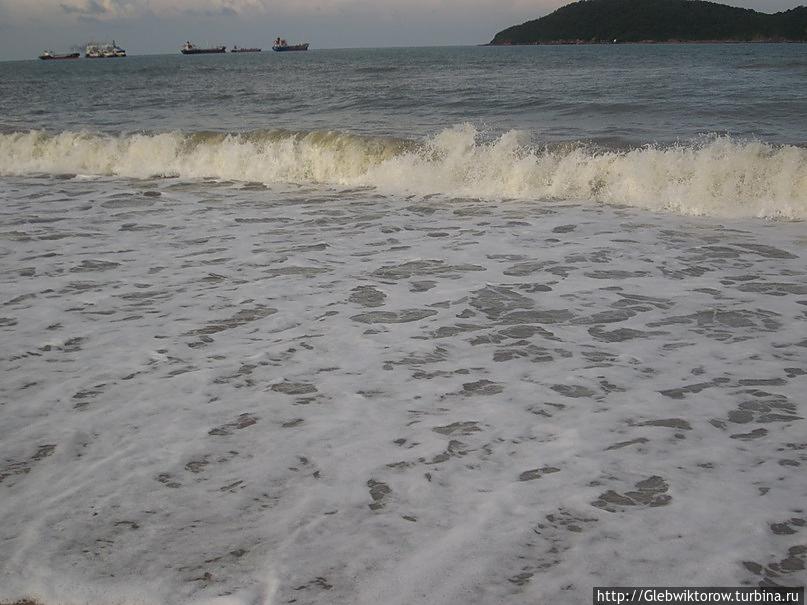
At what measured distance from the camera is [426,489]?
319 cm

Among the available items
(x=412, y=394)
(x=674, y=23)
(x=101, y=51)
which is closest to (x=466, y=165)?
(x=412, y=394)

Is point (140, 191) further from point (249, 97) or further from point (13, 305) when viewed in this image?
point (249, 97)

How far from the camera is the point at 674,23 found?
101938mm

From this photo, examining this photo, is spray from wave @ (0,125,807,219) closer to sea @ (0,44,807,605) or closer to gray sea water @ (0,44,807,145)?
sea @ (0,44,807,605)

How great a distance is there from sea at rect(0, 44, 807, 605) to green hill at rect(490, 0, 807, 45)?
102m

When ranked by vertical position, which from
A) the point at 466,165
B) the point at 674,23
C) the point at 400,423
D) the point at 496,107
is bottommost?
the point at 400,423

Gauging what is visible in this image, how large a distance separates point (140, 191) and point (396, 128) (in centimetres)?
705

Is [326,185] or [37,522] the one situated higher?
[326,185]

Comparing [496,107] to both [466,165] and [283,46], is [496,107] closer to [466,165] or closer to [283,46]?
[466,165]

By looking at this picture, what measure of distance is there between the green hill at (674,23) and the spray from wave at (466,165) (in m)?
98.2

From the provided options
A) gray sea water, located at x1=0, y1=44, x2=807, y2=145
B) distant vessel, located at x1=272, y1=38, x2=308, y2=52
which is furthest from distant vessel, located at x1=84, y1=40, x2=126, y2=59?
→ gray sea water, located at x1=0, y1=44, x2=807, y2=145

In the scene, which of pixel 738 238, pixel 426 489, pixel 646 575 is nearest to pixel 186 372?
pixel 426 489

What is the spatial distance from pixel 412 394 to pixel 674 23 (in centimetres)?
11279

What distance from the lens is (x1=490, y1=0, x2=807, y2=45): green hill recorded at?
314 ft
